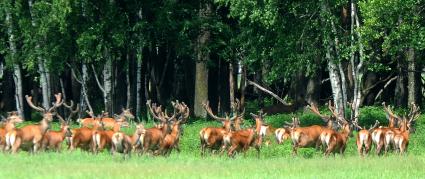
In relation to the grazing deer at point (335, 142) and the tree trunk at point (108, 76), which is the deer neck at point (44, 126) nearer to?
the grazing deer at point (335, 142)

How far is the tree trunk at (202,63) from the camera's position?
130 feet

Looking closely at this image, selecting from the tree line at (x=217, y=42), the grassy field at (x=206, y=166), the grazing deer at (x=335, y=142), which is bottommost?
the grassy field at (x=206, y=166)

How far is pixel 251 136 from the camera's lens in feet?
88.0

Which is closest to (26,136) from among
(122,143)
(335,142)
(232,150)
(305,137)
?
(122,143)

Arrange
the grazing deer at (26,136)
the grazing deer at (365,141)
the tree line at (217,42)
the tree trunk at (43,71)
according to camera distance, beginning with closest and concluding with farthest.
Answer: the grazing deer at (26,136)
the grazing deer at (365,141)
the tree line at (217,42)
the tree trunk at (43,71)

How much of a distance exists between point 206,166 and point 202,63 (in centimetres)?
1792

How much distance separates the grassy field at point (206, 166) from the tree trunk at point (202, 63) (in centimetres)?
1279

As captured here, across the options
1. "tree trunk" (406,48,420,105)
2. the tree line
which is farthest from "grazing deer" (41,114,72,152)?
"tree trunk" (406,48,420,105)

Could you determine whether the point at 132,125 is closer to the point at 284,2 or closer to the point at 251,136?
the point at 284,2

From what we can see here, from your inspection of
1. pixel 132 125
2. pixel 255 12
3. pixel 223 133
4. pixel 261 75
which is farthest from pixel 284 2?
pixel 261 75

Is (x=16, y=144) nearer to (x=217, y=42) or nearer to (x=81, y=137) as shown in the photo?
(x=81, y=137)

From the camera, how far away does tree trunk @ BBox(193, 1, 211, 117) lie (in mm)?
39562

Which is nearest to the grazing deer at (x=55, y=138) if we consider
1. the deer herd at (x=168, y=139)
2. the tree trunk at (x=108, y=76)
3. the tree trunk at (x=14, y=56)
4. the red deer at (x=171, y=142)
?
the deer herd at (x=168, y=139)

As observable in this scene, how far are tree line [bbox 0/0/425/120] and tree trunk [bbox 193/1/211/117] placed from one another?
0.04m
